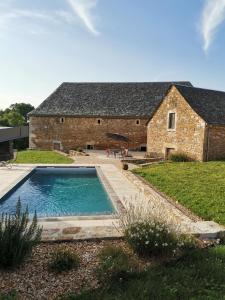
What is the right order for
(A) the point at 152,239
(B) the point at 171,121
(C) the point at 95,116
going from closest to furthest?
(A) the point at 152,239 → (B) the point at 171,121 → (C) the point at 95,116

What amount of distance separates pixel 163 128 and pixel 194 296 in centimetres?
2122

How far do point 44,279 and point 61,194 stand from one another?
9.13 meters

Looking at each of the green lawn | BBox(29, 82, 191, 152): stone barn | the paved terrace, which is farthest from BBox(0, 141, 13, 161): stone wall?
the green lawn

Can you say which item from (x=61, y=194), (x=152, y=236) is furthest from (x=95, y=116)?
(x=152, y=236)

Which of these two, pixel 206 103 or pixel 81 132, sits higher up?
pixel 206 103

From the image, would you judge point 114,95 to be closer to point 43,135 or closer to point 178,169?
point 43,135

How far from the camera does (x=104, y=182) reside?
1549 cm

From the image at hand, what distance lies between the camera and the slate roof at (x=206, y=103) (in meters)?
23.1

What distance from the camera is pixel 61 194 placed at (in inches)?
570

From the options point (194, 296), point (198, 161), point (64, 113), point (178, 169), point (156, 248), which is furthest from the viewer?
point (64, 113)

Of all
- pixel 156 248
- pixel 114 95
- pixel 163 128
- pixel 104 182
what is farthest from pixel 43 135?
pixel 156 248

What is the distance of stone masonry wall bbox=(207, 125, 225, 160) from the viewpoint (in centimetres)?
2249

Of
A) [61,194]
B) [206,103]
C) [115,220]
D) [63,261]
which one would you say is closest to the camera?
[63,261]

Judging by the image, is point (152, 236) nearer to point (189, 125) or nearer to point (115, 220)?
point (115, 220)
